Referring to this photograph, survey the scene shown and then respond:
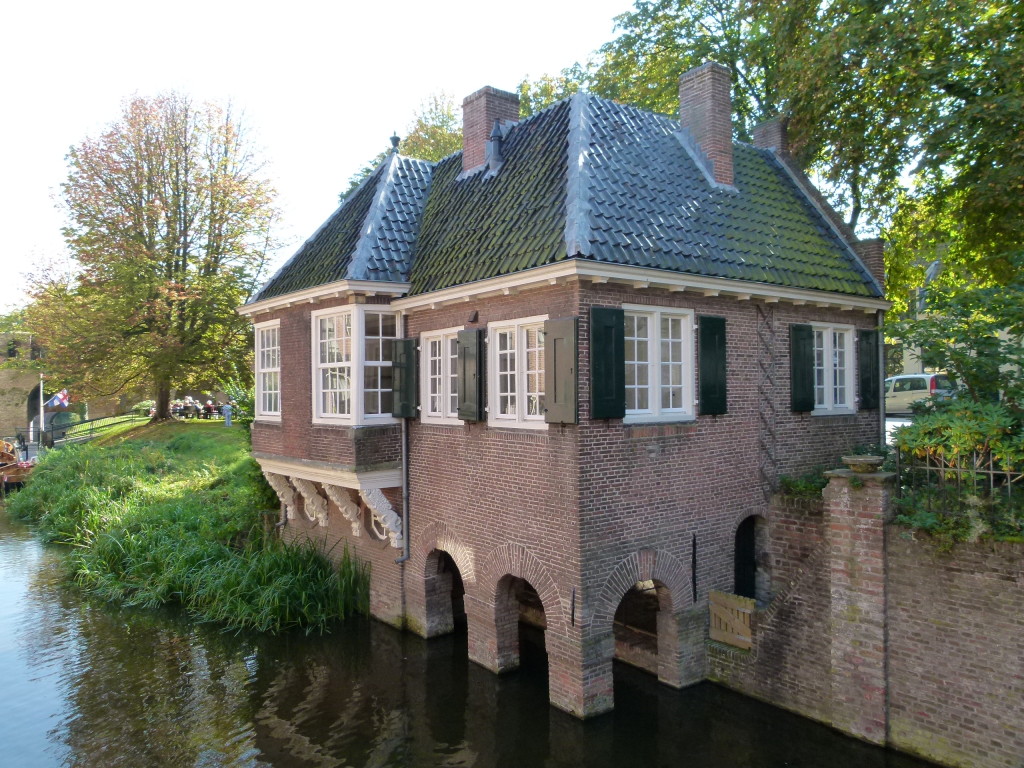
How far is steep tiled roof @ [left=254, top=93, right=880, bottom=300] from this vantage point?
10031 mm

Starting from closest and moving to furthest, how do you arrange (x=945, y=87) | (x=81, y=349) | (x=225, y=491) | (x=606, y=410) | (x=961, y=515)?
(x=961, y=515), (x=606, y=410), (x=945, y=87), (x=225, y=491), (x=81, y=349)

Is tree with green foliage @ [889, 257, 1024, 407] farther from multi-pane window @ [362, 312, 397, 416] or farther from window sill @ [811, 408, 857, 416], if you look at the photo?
multi-pane window @ [362, 312, 397, 416]

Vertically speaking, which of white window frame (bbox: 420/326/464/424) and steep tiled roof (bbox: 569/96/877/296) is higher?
steep tiled roof (bbox: 569/96/877/296)

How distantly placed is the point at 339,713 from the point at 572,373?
5.99 meters

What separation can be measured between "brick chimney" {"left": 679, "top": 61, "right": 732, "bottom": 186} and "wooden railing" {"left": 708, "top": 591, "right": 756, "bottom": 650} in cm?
732

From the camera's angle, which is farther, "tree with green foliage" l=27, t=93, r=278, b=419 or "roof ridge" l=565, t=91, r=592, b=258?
"tree with green foliage" l=27, t=93, r=278, b=419

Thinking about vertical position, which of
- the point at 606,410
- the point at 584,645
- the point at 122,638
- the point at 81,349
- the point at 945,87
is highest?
the point at 945,87

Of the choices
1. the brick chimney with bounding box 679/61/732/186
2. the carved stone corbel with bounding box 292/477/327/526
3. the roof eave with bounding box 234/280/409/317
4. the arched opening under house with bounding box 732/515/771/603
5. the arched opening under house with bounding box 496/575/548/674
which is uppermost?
the brick chimney with bounding box 679/61/732/186

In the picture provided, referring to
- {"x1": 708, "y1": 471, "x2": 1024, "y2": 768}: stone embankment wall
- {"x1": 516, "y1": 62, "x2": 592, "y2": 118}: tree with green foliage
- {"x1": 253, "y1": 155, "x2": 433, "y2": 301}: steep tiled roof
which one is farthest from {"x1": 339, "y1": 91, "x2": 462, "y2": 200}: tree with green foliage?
{"x1": 708, "y1": 471, "x2": 1024, "y2": 768}: stone embankment wall

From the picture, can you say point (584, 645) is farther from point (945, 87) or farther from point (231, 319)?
point (231, 319)

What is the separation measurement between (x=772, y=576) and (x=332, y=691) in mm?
7193

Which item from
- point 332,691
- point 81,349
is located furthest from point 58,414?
point 332,691

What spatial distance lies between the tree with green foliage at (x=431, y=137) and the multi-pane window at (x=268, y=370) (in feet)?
46.4

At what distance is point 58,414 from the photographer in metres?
52.6
